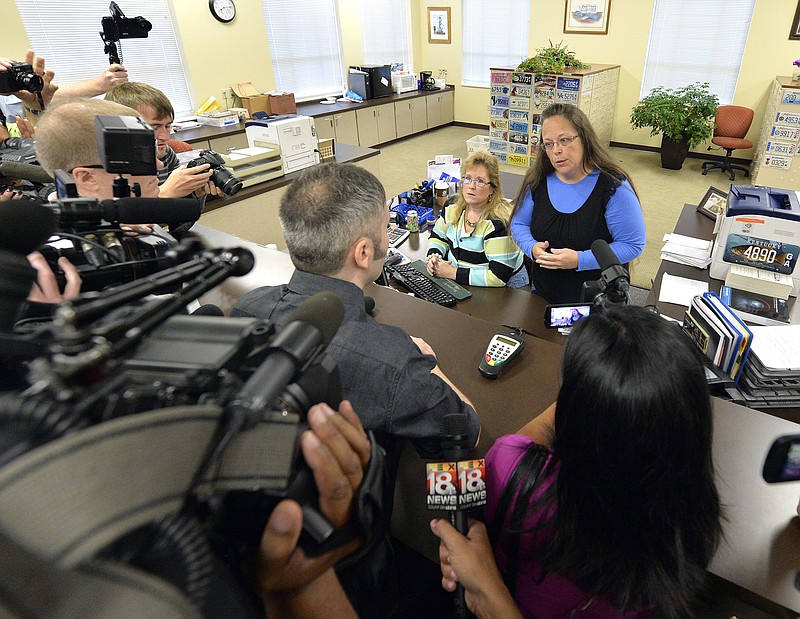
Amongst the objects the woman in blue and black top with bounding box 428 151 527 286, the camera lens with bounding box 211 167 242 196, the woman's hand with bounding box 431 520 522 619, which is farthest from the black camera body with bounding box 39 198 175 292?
the woman in blue and black top with bounding box 428 151 527 286

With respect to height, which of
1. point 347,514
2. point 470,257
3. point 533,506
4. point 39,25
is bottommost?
point 470,257

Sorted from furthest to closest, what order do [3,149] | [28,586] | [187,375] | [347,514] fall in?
[3,149] < [347,514] < [187,375] < [28,586]

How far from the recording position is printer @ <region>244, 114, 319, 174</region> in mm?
3156

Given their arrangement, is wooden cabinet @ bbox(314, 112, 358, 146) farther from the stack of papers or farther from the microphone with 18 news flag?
the microphone with 18 news flag

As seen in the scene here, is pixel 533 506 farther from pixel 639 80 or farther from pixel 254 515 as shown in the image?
pixel 639 80

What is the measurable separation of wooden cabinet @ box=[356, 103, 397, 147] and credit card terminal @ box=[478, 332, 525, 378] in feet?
20.3

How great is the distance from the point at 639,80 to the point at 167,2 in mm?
5864

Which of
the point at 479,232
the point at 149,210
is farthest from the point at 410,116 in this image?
the point at 149,210

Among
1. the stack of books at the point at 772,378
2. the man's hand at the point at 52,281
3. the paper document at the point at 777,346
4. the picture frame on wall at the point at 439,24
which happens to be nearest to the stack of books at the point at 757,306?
the paper document at the point at 777,346

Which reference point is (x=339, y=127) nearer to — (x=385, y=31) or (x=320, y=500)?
(x=385, y=31)

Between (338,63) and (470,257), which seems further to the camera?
(338,63)

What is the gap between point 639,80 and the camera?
635cm

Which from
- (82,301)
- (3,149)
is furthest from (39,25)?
(82,301)

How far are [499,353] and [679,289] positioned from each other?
1228mm
